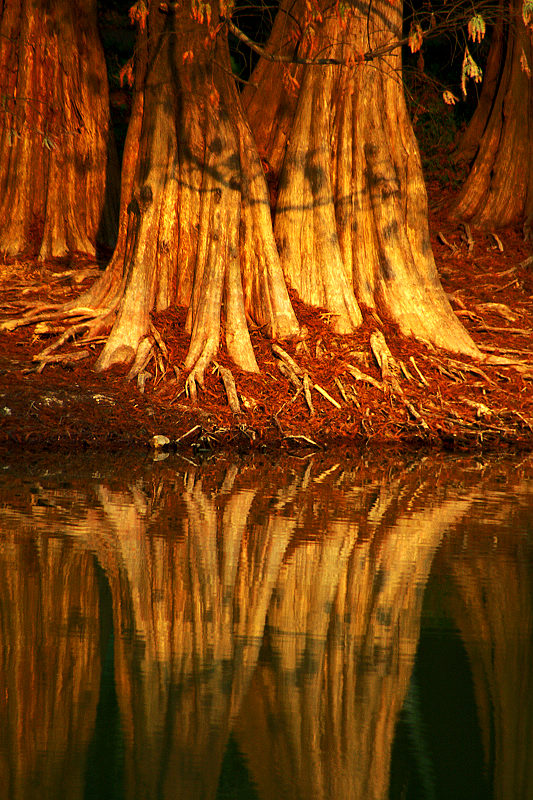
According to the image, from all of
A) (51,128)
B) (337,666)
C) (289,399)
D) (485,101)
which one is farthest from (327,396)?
(485,101)

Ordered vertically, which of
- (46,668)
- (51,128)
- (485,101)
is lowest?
(46,668)

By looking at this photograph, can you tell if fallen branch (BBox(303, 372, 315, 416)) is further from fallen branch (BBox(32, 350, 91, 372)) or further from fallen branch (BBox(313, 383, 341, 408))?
fallen branch (BBox(32, 350, 91, 372))

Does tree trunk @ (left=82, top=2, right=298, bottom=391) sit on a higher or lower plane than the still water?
higher

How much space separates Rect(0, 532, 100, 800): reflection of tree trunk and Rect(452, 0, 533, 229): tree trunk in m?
13.1

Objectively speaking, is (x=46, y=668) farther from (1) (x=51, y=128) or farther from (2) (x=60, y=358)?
(1) (x=51, y=128)

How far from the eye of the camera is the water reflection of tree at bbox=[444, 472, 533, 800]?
9.27 ft

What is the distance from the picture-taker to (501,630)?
3906 mm

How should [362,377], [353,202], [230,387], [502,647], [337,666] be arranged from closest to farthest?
[337,666] → [502,647] → [230,387] → [362,377] → [353,202]

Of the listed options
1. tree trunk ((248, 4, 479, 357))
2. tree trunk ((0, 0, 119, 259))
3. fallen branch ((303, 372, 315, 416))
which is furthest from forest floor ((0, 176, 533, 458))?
tree trunk ((0, 0, 119, 259))

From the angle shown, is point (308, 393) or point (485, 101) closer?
point (308, 393)

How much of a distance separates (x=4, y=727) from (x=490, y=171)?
15.6 m

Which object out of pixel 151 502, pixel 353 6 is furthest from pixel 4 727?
pixel 353 6

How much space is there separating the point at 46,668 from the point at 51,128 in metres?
12.8

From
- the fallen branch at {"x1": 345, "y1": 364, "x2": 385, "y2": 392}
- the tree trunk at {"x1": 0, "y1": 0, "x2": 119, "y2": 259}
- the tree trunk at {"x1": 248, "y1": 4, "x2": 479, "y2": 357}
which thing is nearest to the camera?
the fallen branch at {"x1": 345, "y1": 364, "x2": 385, "y2": 392}
